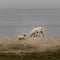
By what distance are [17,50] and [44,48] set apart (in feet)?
0.73

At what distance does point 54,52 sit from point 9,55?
366mm

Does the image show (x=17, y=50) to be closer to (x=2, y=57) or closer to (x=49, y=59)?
(x=2, y=57)

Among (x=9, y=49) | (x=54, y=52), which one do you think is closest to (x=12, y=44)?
(x=9, y=49)

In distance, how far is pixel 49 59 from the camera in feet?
6.93

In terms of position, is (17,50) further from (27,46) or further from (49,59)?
(49,59)

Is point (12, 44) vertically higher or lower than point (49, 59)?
higher

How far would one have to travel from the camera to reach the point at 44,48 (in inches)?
84.0

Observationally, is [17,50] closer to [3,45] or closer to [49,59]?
[3,45]

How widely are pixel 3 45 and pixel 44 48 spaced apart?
0.34 metres

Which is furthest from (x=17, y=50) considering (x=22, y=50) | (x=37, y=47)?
(x=37, y=47)

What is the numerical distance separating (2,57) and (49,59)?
385 mm

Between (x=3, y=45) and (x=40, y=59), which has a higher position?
(x=3, y=45)

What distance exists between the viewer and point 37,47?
2.17 meters

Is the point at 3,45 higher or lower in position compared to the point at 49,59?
higher
